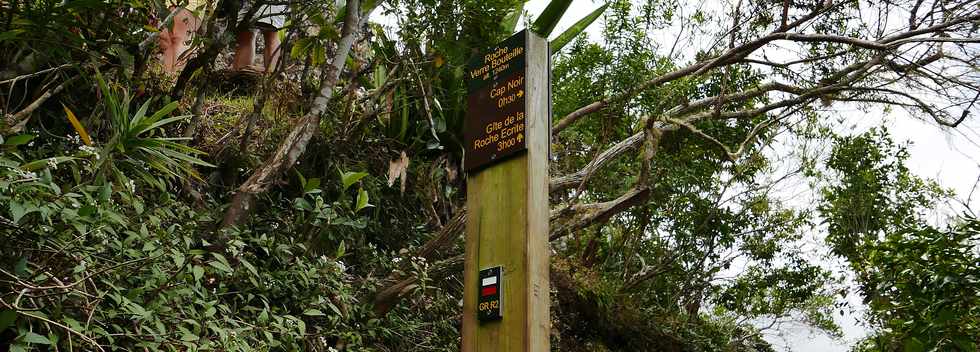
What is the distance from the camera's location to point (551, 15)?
5.90m

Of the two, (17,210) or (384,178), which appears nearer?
(17,210)

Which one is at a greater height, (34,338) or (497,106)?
(497,106)

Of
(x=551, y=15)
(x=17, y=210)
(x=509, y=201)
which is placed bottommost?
(x=17, y=210)

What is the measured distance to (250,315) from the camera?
4.37 metres

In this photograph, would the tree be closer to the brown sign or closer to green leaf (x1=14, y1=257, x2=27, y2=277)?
the brown sign

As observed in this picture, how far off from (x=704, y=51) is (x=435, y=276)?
339 cm

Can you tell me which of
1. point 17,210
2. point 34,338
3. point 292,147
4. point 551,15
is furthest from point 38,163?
point 551,15

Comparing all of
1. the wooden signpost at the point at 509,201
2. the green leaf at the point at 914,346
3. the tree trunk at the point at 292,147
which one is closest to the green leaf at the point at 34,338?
the tree trunk at the point at 292,147

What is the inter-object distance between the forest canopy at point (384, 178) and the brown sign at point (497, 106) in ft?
1.03

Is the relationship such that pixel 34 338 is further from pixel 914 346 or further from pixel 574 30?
pixel 574 30

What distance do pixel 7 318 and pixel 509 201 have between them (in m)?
2.07

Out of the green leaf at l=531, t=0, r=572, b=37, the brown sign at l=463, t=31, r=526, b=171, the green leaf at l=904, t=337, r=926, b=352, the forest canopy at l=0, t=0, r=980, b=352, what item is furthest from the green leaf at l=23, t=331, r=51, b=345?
the green leaf at l=904, t=337, r=926, b=352

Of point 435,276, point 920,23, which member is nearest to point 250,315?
point 435,276

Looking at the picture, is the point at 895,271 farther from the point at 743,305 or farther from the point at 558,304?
the point at 743,305
